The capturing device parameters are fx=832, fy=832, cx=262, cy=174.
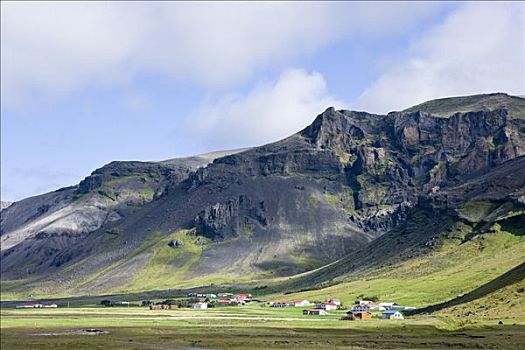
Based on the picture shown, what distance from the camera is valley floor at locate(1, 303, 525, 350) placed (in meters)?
120

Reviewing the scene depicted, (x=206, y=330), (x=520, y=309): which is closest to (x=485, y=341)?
(x=520, y=309)

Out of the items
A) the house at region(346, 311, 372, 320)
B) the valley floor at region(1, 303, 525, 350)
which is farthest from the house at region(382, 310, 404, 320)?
the valley floor at region(1, 303, 525, 350)

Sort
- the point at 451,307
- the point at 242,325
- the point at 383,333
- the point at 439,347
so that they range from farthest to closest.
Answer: the point at 451,307
the point at 242,325
the point at 383,333
the point at 439,347

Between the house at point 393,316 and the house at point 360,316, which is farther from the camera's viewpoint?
the house at point 360,316

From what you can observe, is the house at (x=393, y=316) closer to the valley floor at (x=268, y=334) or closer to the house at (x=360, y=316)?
the house at (x=360, y=316)

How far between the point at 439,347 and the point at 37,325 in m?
89.3

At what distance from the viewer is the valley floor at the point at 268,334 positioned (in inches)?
4744

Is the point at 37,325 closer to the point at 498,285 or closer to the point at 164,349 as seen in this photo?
the point at 164,349

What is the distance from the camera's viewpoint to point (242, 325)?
16912cm

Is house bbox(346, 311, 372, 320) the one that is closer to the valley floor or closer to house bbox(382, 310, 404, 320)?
the valley floor

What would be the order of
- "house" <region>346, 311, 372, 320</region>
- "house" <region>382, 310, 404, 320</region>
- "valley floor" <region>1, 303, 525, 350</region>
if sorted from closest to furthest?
"valley floor" <region>1, 303, 525, 350</region>, "house" <region>382, 310, 404, 320</region>, "house" <region>346, 311, 372, 320</region>

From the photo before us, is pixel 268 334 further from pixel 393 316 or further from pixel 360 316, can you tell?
pixel 360 316

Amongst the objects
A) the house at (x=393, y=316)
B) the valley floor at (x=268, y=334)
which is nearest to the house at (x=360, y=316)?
the valley floor at (x=268, y=334)

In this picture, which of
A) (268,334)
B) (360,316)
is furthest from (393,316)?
(268,334)
